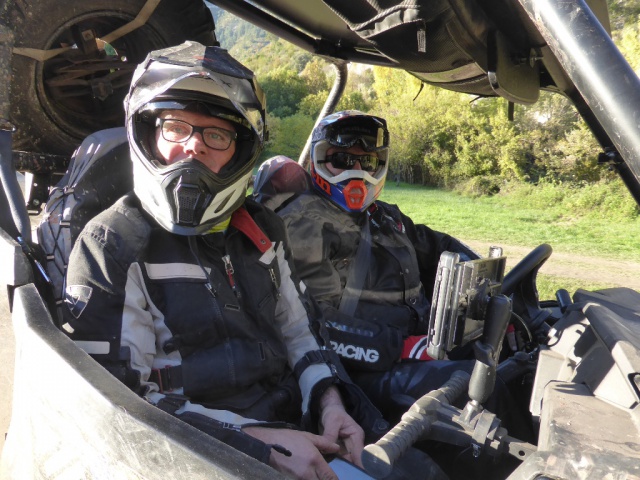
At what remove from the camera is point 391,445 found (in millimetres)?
1221

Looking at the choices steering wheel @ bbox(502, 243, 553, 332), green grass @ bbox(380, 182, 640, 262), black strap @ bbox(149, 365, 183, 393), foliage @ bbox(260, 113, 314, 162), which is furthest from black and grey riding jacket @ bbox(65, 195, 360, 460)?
foliage @ bbox(260, 113, 314, 162)

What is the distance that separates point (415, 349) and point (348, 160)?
965 mm

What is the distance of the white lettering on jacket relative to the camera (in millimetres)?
2299

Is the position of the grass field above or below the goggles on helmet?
below

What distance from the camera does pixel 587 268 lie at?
26.4 feet

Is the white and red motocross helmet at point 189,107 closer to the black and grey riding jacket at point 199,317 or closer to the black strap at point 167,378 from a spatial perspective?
the black and grey riding jacket at point 199,317

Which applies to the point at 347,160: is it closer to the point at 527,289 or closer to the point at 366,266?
the point at 366,266

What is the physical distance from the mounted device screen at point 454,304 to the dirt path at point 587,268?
20.0 feet

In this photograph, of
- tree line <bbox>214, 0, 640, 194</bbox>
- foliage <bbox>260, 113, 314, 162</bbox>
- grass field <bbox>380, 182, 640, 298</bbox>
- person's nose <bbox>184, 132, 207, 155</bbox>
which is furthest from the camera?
foliage <bbox>260, 113, 314, 162</bbox>

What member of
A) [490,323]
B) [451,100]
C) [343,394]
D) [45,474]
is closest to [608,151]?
[490,323]

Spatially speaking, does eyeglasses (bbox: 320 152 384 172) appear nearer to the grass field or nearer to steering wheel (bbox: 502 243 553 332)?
steering wheel (bbox: 502 243 553 332)

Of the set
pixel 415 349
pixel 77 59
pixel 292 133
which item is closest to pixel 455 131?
pixel 292 133

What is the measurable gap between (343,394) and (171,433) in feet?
3.43

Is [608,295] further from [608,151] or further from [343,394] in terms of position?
[343,394]
